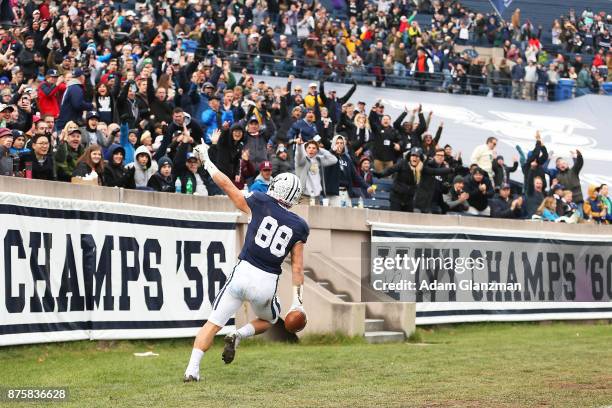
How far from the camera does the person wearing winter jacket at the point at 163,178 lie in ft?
55.5

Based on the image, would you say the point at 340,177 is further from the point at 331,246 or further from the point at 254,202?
the point at 254,202

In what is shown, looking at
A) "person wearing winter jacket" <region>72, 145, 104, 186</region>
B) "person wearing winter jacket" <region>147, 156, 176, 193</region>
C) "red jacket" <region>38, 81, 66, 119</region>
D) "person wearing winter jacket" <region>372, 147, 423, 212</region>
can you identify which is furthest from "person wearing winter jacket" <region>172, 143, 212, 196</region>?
"person wearing winter jacket" <region>372, 147, 423, 212</region>

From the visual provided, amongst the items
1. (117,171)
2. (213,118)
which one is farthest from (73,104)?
(213,118)

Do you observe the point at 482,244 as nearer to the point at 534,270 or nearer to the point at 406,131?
the point at 534,270

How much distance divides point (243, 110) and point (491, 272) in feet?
17.9

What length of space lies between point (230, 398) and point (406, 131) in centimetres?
1526

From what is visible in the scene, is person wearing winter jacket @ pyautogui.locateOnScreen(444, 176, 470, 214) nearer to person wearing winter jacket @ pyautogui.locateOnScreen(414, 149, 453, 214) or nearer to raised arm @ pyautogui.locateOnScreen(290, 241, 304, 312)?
person wearing winter jacket @ pyautogui.locateOnScreen(414, 149, 453, 214)

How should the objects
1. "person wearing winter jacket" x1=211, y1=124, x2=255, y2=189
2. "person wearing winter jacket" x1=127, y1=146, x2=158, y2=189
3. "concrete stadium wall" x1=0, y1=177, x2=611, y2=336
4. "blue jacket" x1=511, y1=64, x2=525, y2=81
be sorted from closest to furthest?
"concrete stadium wall" x1=0, y1=177, x2=611, y2=336
"person wearing winter jacket" x1=127, y1=146, x2=158, y2=189
"person wearing winter jacket" x1=211, y1=124, x2=255, y2=189
"blue jacket" x1=511, y1=64, x2=525, y2=81

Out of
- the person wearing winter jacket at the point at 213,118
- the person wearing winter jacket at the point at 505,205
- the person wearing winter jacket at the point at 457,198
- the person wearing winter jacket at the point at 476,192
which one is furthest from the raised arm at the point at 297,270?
the person wearing winter jacket at the point at 505,205

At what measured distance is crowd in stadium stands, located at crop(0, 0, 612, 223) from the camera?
55.9ft

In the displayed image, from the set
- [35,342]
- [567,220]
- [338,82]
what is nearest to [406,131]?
[567,220]

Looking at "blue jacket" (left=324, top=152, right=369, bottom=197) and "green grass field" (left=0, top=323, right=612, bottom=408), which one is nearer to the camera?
"green grass field" (left=0, top=323, right=612, bottom=408)

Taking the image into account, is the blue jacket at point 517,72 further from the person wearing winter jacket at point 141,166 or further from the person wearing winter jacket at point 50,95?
the person wearing winter jacket at point 141,166

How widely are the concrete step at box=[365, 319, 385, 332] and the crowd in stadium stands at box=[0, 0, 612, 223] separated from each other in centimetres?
233
